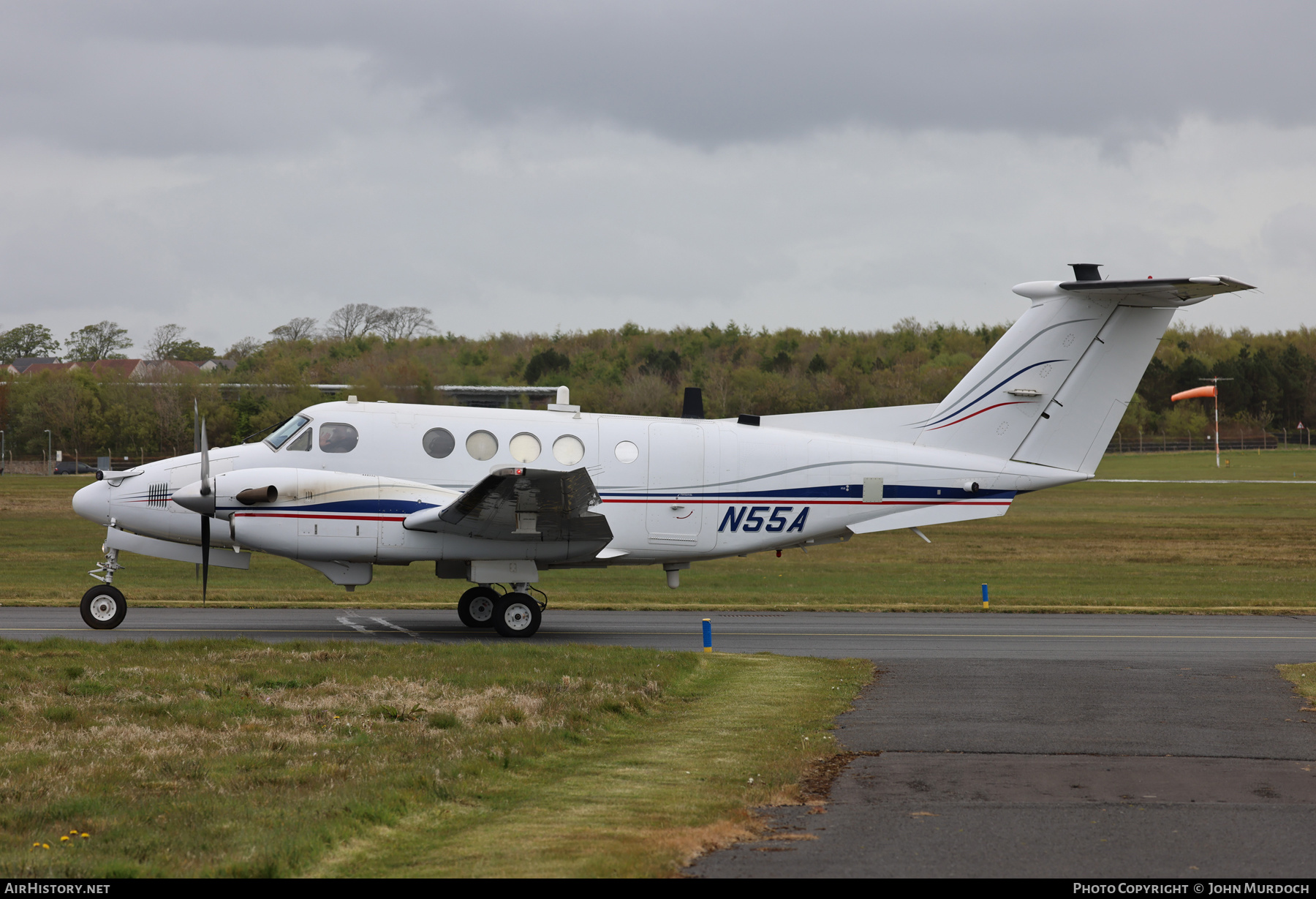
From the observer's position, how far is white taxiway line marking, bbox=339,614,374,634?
18.9 m

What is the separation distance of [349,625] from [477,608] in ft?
7.92

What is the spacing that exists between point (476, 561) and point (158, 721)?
8.30 meters

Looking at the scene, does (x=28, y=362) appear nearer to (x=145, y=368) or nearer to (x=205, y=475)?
(x=145, y=368)

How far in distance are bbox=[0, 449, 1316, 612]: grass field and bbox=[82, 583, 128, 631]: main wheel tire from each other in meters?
4.93

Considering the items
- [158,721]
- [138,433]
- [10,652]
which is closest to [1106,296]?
[158,721]

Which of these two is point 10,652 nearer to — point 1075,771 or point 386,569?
point 1075,771

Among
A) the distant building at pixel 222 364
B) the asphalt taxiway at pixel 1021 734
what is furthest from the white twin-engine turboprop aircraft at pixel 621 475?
→ the distant building at pixel 222 364

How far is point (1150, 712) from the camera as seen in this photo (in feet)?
40.5

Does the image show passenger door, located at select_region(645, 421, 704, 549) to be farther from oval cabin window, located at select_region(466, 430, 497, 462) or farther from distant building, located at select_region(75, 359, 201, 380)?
distant building, located at select_region(75, 359, 201, 380)

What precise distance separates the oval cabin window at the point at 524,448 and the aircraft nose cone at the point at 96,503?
648cm

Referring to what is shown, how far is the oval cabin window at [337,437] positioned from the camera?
18594 millimetres

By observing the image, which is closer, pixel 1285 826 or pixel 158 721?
pixel 1285 826

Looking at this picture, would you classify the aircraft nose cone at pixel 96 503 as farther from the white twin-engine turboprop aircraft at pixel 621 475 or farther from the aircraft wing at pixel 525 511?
the aircraft wing at pixel 525 511

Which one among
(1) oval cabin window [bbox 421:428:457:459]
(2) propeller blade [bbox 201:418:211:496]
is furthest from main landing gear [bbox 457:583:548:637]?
(2) propeller blade [bbox 201:418:211:496]
